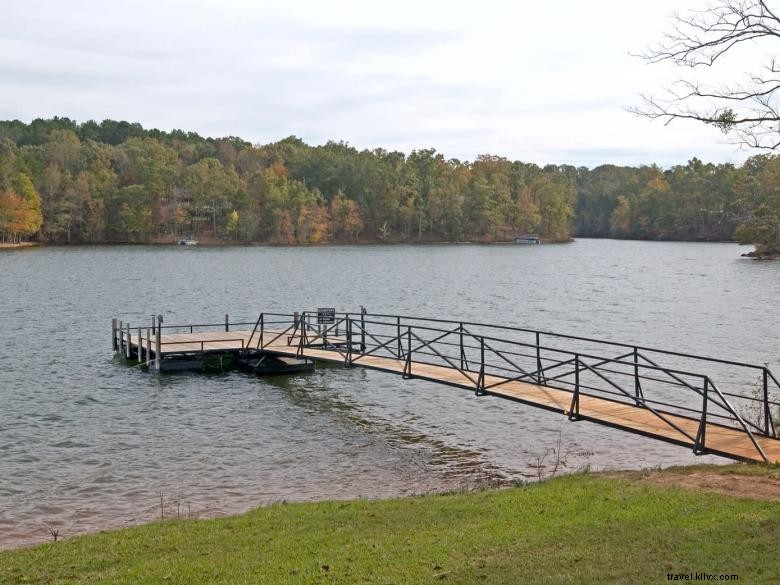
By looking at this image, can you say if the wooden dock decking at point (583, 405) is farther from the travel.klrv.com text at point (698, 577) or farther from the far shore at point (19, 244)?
the far shore at point (19, 244)

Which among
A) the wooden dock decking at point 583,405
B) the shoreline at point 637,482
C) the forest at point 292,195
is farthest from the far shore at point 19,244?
the shoreline at point 637,482

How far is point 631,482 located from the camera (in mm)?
12516

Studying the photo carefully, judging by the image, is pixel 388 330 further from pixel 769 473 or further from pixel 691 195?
pixel 691 195

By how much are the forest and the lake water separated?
7809 cm

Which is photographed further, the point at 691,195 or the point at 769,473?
the point at 691,195

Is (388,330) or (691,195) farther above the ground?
(691,195)

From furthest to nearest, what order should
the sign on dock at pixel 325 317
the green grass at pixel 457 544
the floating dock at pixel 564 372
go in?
the sign on dock at pixel 325 317
the floating dock at pixel 564 372
the green grass at pixel 457 544

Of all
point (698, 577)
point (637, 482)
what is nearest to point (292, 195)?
point (637, 482)

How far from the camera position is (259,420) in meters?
21.7

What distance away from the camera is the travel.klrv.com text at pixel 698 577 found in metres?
7.72

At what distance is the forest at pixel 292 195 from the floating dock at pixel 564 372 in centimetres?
9198

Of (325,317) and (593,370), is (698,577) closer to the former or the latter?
(593,370)

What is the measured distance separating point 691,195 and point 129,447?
16364cm

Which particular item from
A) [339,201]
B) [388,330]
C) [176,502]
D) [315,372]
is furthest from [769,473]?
[339,201]
